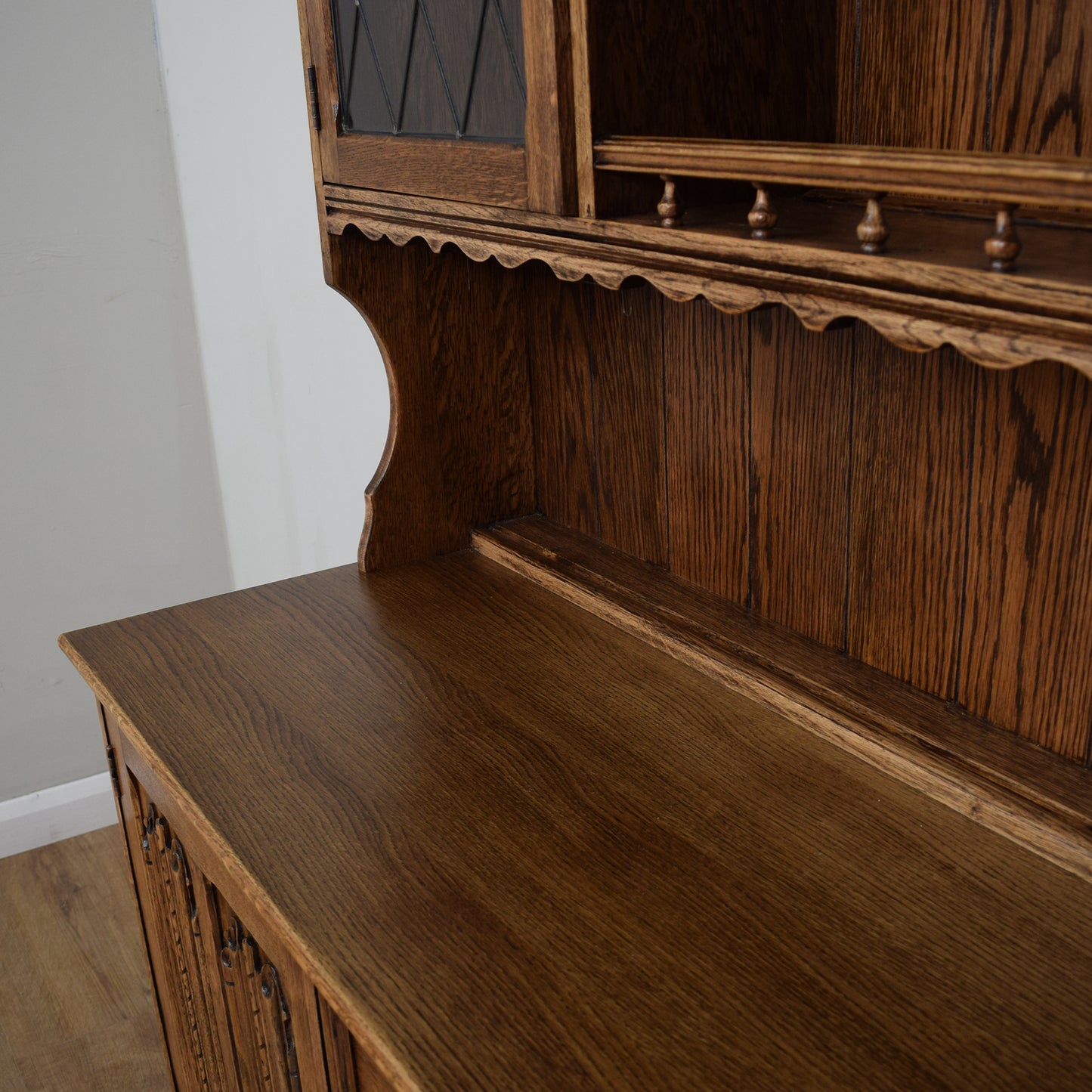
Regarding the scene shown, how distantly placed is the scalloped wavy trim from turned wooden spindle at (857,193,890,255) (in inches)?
1.4

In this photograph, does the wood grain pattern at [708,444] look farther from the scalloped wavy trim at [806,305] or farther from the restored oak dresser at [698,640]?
the scalloped wavy trim at [806,305]

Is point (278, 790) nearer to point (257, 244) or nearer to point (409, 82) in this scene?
point (409, 82)

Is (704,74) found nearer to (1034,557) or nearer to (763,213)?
(763,213)

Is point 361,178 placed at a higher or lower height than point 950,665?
higher

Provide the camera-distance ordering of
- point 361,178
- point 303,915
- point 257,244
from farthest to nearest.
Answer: point 257,244
point 361,178
point 303,915

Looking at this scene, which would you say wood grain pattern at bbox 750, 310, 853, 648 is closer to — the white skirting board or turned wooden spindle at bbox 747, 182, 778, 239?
turned wooden spindle at bbox 747, 182, 778, 239

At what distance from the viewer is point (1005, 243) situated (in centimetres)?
63

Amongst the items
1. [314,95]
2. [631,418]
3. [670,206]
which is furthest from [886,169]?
[314,95]

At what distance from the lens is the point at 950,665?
3.43 ft

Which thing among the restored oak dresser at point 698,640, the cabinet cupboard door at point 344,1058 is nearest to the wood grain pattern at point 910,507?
the restored oak dresser at point 698,640

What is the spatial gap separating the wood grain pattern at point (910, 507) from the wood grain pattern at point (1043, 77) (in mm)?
180

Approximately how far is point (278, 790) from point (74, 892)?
180 cm

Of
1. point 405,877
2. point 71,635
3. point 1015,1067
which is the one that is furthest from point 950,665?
point 71,635

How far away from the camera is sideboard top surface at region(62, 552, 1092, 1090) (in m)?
0.74
